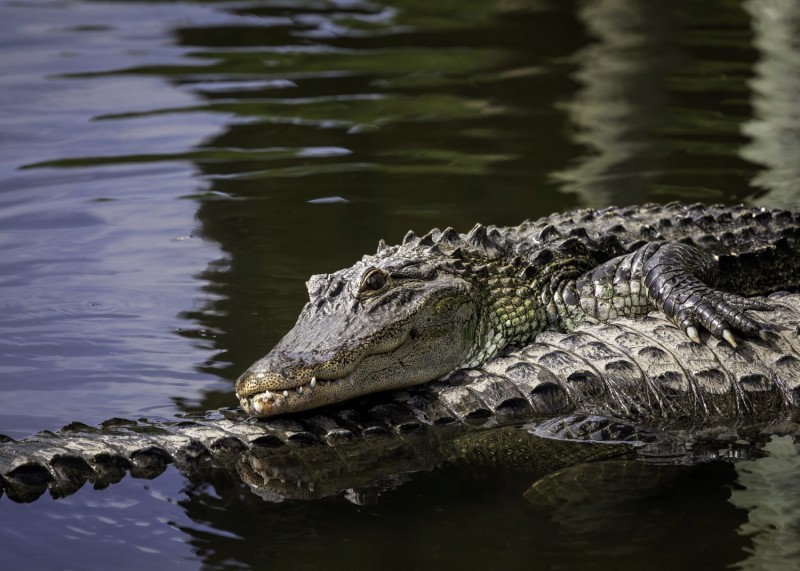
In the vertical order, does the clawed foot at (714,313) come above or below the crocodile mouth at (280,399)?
above

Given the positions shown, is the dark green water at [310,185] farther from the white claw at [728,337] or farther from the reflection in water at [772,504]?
the white claw at [728,337]

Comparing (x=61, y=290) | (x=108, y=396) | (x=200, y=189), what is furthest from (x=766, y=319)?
(x=200, y=189)

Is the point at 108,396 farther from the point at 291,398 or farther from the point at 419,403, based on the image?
the point at 419,403

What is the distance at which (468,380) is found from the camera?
477cm

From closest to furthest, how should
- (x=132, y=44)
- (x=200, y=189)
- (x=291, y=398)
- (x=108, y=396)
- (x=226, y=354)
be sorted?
(x=291, y=398)
(x=108, y=396)
(x=226, y=354)
(x=200, y=189)
(x=132, y=44)

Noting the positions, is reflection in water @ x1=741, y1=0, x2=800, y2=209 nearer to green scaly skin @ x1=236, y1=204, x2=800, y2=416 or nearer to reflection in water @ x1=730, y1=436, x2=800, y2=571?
green scaly skin @ x1=236, y1=204, x2=800, y2=416

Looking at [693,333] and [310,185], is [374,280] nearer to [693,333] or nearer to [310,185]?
[693,333]

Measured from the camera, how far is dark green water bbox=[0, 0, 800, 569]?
12.6ft

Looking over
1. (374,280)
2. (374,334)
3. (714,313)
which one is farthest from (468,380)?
(714,313)

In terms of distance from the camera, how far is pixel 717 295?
500cm

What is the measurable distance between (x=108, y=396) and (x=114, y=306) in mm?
1164

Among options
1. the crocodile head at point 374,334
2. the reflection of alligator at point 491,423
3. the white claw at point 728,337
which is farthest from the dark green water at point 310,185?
the white claw at point 728,337

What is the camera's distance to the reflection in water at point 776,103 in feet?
25.9

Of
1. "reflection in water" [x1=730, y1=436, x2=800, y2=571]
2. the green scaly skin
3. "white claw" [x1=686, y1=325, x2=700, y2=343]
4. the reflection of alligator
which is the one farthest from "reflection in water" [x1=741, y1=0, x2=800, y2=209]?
"reflection in water" [x1=730, y1=436, x2=800, y2=571]
